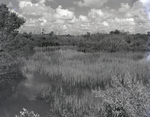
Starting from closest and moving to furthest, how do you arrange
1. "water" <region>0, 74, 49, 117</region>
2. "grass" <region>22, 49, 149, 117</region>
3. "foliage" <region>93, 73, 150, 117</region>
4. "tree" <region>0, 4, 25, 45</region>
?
"foliage" <region>93, 73, 150, 117</region> < "grass" <region>22, 49, 149, 117</region> < "water" <region>0, 74, 49, 117</region> < "tree" <region>0, 4, 25, 45</region>

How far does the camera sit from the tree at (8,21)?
11.0m

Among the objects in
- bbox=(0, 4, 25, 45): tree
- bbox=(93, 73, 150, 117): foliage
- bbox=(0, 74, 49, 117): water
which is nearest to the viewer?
bbox=(93, 73, 150, 117): foliage

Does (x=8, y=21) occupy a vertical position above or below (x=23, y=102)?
above

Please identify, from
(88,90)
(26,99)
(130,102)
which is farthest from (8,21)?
(130,102)

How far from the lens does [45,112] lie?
632cm

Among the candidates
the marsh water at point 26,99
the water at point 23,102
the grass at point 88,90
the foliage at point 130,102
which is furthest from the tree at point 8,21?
the foliage at point 130,102

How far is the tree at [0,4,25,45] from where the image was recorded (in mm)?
11023

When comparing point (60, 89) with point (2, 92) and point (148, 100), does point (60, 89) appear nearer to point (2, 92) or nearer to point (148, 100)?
point (2, 92)

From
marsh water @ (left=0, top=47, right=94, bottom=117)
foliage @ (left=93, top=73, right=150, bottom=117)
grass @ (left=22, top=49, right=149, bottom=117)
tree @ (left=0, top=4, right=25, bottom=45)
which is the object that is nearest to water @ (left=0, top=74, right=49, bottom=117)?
marsh water @ (left=0, top=47, right=94, bottom=117)

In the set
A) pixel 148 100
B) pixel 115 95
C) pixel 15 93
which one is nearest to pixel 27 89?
pixel 15 93

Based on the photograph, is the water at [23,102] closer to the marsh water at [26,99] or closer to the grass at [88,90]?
the marsh water at [26,99]

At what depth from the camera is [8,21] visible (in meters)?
11.3

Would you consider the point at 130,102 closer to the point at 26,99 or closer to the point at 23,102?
the point at 23,102

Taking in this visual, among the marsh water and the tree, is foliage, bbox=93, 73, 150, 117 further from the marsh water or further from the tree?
the tree
